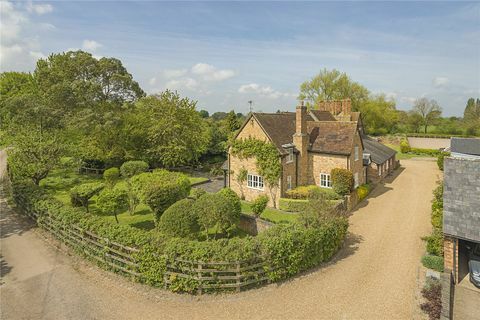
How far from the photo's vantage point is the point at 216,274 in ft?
40.4

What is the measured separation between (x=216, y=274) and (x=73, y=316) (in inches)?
223

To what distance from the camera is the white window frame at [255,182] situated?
24900 mm

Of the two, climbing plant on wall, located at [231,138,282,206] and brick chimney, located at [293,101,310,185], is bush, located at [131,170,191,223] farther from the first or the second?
brick chimney, located at [293,101,310,185]

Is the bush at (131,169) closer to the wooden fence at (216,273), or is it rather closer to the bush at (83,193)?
the bush at (83,193)

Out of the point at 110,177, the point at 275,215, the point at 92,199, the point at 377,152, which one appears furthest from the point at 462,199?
the point at 110,177

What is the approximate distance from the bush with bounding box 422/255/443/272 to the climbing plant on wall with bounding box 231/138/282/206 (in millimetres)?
11524

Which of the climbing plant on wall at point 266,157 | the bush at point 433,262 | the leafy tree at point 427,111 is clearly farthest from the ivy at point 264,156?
the leafy tree at point 427,111

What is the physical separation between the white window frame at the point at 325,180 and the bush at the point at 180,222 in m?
Answer: 14.4

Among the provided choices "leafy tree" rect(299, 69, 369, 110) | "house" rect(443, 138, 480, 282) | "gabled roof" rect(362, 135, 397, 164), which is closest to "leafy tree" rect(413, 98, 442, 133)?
"leafy tree" rect(299, 69, 369, 110)

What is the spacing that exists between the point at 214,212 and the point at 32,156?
20.2 meters

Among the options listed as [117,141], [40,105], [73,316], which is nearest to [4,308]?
[73,316]

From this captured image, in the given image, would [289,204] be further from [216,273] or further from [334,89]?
[334,89]

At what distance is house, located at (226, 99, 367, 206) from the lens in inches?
967

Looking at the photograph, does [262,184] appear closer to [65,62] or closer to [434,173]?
[434,173]
